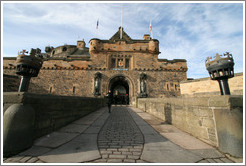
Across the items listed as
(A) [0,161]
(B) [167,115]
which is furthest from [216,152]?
(A) [0,161]

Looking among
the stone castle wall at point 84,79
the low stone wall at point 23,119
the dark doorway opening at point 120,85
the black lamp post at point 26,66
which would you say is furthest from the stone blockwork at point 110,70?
the low stone wall at point 23,119

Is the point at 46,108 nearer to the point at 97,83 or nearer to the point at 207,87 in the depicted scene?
the point at 207,87

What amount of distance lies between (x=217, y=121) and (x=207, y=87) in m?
10.3

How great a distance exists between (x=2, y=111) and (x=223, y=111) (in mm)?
3980

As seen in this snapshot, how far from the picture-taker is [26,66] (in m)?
2.81

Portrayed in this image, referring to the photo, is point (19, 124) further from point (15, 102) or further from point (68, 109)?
point (68, 109)

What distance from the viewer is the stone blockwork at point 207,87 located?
27.0 ft

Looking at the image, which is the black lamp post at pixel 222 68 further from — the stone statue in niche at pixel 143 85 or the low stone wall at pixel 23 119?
the stone statue in niche at pixel 143 85

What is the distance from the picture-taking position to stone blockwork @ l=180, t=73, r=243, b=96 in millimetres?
8234

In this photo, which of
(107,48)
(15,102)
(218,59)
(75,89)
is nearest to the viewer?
(15,102)

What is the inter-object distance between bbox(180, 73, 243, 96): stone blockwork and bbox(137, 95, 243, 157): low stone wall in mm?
8469

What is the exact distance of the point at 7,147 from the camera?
70.2 inches

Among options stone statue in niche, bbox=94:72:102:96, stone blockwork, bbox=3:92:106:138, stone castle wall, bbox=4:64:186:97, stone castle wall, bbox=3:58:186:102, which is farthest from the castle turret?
stone blockwork, bbox=3:92:106:138

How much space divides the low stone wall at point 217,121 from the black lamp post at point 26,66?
14.1 ft
